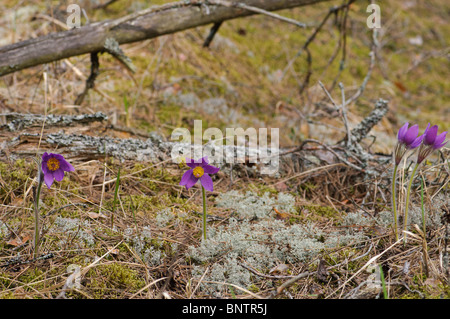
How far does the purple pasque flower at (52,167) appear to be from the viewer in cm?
166

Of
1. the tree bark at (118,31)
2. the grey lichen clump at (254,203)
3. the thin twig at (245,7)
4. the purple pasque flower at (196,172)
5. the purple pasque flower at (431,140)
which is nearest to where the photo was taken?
the purple pasque flower at (431,140)

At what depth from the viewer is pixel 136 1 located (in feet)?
16.7

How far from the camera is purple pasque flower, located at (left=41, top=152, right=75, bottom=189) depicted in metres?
1.66

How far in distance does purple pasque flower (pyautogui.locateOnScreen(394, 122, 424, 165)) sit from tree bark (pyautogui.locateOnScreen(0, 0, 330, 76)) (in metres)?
2.02

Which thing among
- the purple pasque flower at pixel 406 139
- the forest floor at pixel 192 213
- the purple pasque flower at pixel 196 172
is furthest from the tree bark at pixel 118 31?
the purple pasque flower at pixel 406 139

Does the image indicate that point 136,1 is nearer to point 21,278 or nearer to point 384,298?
point 21,278

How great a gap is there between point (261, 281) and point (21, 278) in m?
1.04

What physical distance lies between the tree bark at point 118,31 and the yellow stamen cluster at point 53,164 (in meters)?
1.45

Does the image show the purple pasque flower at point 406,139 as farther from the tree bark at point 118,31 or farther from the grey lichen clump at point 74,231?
the tree bark at point 118,31

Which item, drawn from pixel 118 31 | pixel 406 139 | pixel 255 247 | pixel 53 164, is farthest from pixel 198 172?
pixel 118 31

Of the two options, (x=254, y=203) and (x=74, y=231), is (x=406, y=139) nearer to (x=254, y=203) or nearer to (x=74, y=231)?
(x=254, y=203)

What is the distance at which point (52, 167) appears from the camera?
1698 mm

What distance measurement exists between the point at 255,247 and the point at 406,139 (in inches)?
33.3
